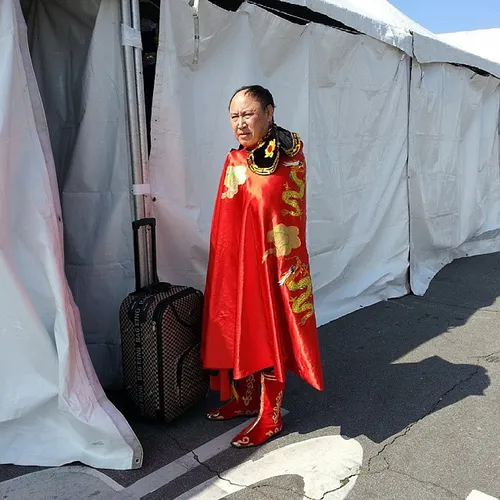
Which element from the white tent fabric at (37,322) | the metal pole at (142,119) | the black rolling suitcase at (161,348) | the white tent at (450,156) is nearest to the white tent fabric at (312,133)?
the metal pole at (142,119)

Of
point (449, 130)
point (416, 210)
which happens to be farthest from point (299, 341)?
point (449, 130)

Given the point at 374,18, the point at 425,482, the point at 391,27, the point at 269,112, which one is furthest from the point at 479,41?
the point at 425,482

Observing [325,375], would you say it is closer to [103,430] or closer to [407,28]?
[103,430]

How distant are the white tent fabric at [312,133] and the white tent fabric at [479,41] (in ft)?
13.7

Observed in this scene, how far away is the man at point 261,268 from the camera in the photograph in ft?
7.38

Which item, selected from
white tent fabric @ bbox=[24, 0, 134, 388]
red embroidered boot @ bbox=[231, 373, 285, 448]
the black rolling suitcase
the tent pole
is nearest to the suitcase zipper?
the black rolling suitcase

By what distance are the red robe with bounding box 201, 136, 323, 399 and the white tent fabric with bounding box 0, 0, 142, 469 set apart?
0.59 m

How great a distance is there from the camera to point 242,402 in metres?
2.69

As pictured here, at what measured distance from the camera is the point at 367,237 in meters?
4.35

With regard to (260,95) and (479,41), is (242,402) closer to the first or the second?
(260,95)

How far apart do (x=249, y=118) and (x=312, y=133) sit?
63.0 inches

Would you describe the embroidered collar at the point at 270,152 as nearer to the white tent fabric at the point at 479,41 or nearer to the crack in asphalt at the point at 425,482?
the crack in asphalt at the point at 425,482

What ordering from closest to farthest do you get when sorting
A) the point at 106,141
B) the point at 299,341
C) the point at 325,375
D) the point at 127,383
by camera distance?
the point at 299,341, the point at 127,383, the point at 106,141, the point at 325,375

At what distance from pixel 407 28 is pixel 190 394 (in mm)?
3384
